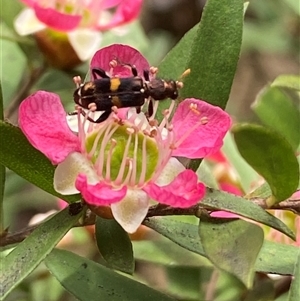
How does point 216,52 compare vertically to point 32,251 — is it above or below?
above

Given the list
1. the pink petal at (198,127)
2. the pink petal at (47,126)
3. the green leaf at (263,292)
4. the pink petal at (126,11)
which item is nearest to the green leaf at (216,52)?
the pink petal at (198,127)

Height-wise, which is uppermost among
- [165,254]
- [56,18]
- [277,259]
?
[56,18]

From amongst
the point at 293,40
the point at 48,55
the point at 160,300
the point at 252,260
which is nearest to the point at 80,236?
the point at 48,55

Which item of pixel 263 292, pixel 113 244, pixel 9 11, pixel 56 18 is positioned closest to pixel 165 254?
pixel 263 292

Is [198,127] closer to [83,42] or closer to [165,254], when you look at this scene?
[165,254]

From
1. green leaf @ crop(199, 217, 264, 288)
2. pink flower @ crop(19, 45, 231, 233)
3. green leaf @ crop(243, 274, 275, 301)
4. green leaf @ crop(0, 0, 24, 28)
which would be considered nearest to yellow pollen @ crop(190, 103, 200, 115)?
pink flower @ crop(19, 45, 231, 233)

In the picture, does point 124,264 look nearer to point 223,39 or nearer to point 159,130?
point 159,130
